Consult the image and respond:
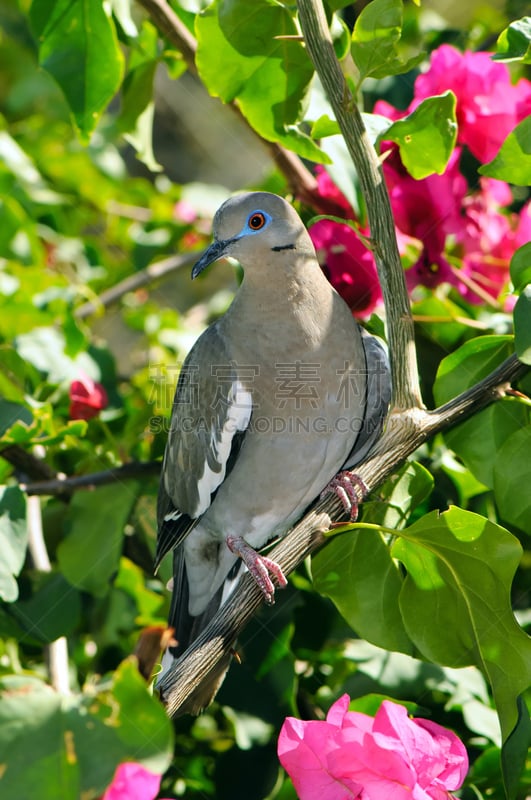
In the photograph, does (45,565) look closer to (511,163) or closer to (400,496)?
(400,496)

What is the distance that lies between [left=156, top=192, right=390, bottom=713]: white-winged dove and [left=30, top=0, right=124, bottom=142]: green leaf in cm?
34

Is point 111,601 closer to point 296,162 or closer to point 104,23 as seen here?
point 296,162

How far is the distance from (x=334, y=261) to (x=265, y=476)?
0.51 m

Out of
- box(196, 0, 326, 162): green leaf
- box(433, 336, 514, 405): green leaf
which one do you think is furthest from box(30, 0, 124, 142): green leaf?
box(433, 336, 514, 405): green leaf

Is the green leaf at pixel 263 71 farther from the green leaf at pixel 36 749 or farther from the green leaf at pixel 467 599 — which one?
the green leaf at pixel 36 749

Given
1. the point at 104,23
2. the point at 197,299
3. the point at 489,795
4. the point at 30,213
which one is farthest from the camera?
the point at 197,299

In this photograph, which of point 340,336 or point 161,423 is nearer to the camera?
point 340,336

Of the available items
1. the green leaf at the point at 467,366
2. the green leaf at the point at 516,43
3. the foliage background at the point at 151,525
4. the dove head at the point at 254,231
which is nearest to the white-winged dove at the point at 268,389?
the dove head at the point at 254,231

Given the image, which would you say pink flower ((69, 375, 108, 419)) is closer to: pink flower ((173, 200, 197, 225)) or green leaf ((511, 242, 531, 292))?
green leaf ((511, 242, 531, 292))

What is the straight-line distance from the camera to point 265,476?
1969mm

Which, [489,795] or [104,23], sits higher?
[104,23]

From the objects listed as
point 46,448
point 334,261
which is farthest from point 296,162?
point 46,448

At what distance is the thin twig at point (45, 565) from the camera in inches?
64.9

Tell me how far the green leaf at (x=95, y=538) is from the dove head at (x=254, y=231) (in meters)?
0.50
